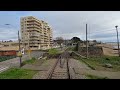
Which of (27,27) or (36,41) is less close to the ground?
(27,27)

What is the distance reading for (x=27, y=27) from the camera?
10594 centimetres
